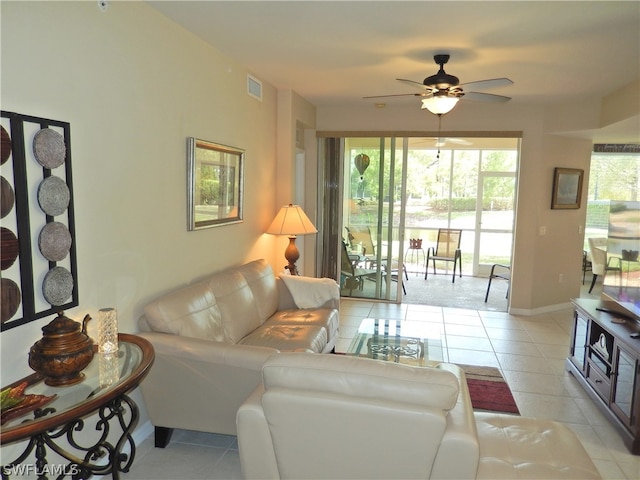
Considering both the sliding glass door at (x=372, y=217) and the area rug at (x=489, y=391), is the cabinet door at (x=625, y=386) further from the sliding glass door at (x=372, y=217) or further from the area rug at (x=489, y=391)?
the sliding glass door at (x=372, y=217)

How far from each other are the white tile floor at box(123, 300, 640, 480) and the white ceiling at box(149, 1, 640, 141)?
103 inches

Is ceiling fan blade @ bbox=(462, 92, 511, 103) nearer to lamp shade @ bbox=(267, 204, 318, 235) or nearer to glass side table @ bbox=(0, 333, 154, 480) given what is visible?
lamp shade @ bbox=(267, 204, 318, 235)

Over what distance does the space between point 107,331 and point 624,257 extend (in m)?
3.51

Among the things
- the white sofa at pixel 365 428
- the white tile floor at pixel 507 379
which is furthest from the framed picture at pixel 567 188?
the white sofa at pixel 365 428

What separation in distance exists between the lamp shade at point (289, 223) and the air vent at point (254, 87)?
1.16m

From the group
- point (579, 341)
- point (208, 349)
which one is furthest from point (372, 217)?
point (208, 349)

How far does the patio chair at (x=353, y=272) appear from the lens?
6371 millimetres

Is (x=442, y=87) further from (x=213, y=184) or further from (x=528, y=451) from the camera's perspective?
(x=528, y=451)

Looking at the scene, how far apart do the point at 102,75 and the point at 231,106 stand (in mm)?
1599

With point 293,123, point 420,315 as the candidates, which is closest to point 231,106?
point 293,123

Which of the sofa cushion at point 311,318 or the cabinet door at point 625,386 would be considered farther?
the sofa cushion at point 311,318

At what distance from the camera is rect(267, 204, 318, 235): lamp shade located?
183 inches

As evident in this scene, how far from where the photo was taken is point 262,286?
386cm

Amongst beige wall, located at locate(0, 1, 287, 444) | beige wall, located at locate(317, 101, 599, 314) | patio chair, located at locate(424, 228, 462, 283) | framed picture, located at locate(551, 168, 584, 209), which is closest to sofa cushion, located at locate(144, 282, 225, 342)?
beige wall, located at locate(0, 1, 287, 444)
